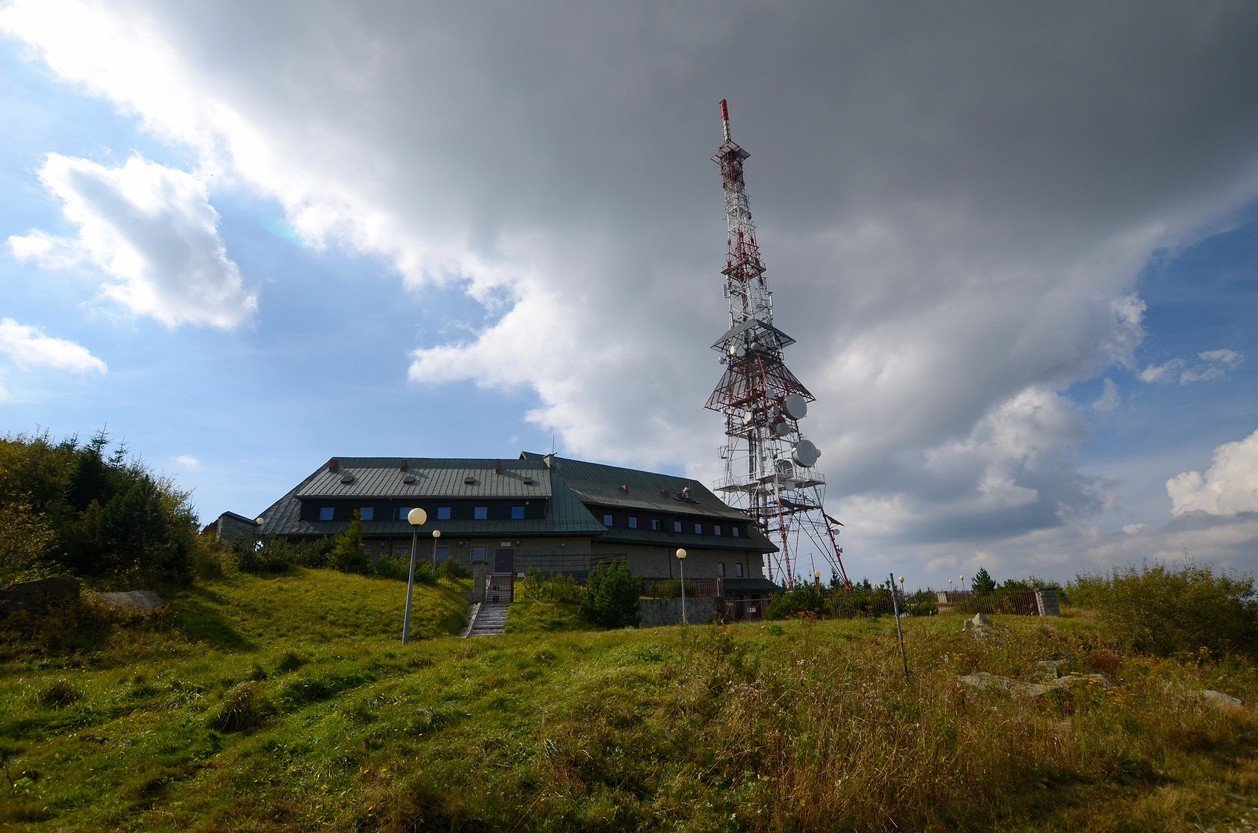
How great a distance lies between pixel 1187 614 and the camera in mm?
18266

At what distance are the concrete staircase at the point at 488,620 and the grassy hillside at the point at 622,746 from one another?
10.8 meters

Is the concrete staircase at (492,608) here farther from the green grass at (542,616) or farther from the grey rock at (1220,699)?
the grey rock at (1220,699)

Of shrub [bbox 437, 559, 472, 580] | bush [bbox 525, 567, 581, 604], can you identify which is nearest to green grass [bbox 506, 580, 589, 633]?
bush [bbox 525, 567, 581, 604]

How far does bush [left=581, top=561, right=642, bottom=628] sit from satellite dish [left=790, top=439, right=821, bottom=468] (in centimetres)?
2419

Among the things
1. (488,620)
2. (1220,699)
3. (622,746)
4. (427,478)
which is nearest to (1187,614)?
(1220,699)

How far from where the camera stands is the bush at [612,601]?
85.7 feet

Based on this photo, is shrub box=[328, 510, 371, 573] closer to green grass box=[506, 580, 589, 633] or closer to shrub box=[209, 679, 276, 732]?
green grass box=[506, 580, 589, 633]

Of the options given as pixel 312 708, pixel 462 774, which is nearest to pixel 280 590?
pixel 312 708

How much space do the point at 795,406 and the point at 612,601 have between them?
26.7 m

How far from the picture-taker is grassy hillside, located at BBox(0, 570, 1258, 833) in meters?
7.61

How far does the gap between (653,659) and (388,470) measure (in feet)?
110

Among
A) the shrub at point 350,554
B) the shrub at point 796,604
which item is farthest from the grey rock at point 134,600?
the shrub at point 796,604

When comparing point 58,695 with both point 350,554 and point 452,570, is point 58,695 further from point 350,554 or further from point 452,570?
point 452,570

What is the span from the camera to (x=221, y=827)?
7145 millimetres
